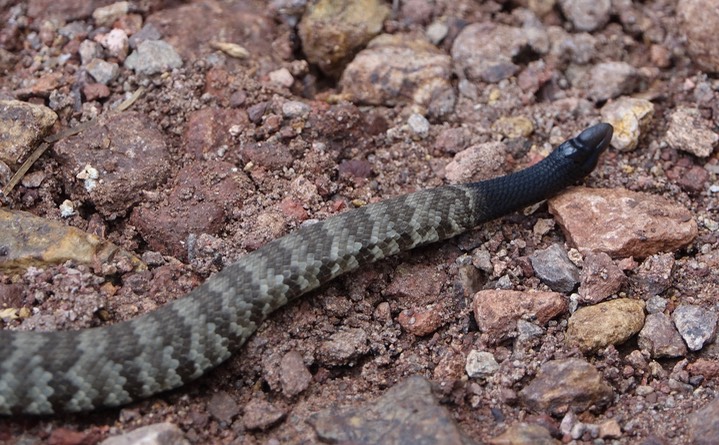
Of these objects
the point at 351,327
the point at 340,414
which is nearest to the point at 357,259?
the point at 351,327

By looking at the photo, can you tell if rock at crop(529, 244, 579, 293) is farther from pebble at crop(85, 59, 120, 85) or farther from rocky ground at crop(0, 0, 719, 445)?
pebble at crop(85, 59, 120, 85)


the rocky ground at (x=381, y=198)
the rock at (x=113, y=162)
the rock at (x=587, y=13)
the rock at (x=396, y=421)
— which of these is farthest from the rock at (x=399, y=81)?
the rock at (x=396, y=421)

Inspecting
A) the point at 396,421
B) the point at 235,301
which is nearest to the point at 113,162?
the point at 235,301

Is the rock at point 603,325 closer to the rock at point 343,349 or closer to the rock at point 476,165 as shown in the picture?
the rock at point 343,349

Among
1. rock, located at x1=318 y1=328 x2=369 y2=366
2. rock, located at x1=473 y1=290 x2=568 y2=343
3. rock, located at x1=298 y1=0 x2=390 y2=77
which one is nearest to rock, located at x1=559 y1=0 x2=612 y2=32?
rock, located at x1=298 y1=0 x2=390 y2=77

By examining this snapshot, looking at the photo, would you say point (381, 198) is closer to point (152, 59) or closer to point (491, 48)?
point (491, 48)
